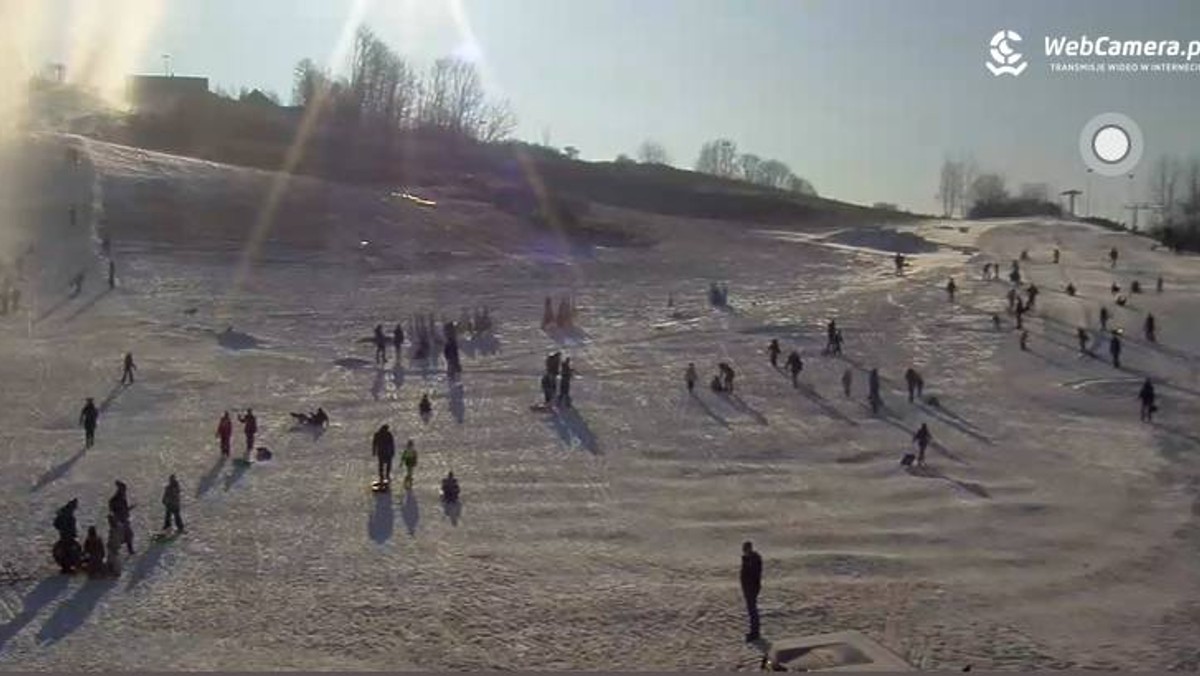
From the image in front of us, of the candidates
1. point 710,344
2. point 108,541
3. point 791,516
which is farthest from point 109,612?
point 710,344

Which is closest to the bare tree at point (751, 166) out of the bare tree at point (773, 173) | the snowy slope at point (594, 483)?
the bare tree at point (773, 173)

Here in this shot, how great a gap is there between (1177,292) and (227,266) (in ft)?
122

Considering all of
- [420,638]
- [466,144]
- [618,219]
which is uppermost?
[466,144]

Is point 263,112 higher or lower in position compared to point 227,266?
higher

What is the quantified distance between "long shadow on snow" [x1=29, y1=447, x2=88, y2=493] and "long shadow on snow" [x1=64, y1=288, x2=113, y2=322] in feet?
50.5

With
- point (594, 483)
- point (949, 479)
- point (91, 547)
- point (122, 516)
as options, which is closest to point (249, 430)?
point (594, 483)

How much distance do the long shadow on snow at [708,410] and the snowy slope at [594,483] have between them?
11cm

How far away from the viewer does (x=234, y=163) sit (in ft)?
273

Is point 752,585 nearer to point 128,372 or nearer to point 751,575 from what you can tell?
point 751,575

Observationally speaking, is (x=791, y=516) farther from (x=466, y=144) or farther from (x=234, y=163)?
(x=466, y=144)

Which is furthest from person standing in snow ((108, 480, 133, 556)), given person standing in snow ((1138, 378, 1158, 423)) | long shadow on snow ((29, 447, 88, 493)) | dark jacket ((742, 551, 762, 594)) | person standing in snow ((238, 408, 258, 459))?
person standing in snow ((1138, 378, 1158, 423))

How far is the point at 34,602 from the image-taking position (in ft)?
46.8

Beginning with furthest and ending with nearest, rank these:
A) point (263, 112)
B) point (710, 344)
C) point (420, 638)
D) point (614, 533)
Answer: point (263, 112) → point (710, 344) → point (614, 533) → point (420, 638)

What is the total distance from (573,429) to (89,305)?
64.4 feet
